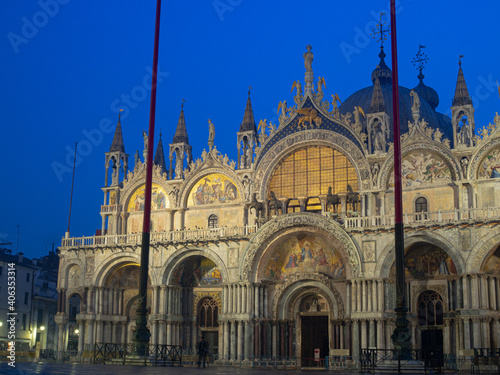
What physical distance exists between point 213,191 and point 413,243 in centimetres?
1508

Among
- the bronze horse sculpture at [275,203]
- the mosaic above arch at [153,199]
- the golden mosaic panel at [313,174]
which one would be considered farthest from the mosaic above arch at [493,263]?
the mosaic above arch at [153,199]

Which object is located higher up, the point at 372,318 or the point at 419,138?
the point at 419,138

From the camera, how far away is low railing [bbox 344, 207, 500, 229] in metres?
37.4

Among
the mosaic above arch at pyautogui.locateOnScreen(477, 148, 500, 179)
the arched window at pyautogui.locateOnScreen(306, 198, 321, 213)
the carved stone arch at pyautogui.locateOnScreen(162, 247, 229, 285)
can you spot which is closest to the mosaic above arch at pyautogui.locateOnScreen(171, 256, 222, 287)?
the carved stone arch at pyautogui.locateOnScreen(162, 247, 229, 285)

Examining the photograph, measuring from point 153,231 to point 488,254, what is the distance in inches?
893

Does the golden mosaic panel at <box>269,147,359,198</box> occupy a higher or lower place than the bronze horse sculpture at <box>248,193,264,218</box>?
higher

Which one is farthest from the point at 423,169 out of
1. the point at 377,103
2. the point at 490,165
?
the point at 377,103

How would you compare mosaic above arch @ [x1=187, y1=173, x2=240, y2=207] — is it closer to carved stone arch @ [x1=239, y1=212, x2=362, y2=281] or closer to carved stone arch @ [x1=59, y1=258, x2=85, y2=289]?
carved stone arch @ [x1=239, y1=212, x2=362, y2=281]

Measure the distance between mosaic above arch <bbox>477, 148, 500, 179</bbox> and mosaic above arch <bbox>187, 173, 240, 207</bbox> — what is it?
15.9 meters

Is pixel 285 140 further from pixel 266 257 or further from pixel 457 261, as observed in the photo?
pixel 457 261

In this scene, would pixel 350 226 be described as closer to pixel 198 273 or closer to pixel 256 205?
pixel 256 205

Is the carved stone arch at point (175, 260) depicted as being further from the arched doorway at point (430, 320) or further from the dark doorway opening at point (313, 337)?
the arched doorway at point (430, 320)

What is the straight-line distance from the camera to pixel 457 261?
124 feet

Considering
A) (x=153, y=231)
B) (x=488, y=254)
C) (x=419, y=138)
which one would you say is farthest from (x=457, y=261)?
(x=153, y=231)
